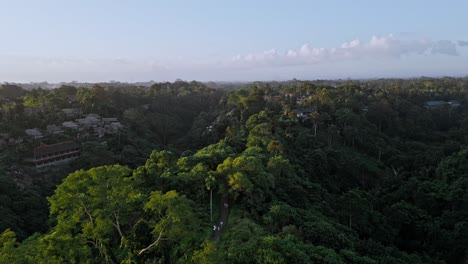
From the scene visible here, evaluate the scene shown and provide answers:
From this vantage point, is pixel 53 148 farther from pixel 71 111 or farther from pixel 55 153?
pixel 71 111

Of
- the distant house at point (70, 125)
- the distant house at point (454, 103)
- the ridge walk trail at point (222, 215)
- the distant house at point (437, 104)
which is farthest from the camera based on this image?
the distant house at point (454, 103)

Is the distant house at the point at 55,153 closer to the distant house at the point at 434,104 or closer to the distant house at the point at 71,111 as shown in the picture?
the distant house at the point at 71,111

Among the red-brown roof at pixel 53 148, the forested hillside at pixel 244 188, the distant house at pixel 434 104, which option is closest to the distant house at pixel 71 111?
the forested hillside at pixel 244 188

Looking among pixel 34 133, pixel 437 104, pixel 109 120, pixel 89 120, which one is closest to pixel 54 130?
pixel 34 133

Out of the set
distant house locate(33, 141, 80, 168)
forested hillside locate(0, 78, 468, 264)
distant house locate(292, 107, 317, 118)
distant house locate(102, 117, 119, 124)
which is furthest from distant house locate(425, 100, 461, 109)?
distant house locate(33, 141, 80, 168)

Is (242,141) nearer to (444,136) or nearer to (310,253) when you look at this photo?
(310,253)

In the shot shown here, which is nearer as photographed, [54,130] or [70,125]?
[54,130]
